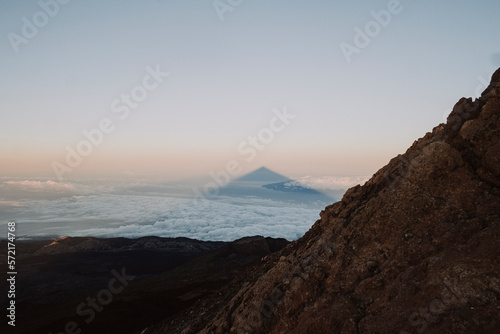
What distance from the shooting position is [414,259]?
1489 cm

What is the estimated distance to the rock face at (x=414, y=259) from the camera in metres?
12.0

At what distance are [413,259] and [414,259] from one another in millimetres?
46

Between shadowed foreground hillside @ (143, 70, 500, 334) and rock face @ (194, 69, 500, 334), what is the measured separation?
0.15 feet

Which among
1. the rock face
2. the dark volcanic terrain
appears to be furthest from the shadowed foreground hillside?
the dark volcanic terrain

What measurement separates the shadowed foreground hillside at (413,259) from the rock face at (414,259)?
5cm

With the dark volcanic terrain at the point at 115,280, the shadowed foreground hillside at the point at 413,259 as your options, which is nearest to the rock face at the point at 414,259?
the shadowed foreground hillside at the point at 413,259

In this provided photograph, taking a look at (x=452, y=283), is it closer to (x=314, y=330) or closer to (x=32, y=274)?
(x=314, y=330)

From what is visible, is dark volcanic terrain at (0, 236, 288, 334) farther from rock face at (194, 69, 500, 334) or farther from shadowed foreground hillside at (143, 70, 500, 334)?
shadowed foreground hillside at (143, 70, 500, 334)

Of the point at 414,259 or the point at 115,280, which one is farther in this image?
the point at 115,280

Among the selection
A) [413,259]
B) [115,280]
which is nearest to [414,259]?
[413,259]

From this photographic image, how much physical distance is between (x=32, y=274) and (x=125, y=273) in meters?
40.6

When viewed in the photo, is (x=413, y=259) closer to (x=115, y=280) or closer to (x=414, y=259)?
(x=414, y=259)

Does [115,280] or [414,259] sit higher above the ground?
[414,259]

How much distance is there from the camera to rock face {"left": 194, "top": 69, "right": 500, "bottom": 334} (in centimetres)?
1201
